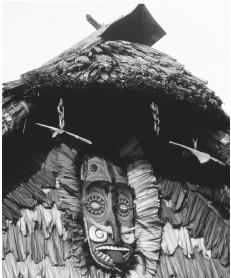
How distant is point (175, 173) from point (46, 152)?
147cm

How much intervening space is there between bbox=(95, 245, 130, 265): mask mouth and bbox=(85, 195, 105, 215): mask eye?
37 centimetres

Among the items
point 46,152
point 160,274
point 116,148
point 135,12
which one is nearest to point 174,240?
point 160,274

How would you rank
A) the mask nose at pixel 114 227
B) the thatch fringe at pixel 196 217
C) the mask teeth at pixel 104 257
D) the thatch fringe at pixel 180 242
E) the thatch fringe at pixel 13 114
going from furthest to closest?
the thatch fringe at pixel 196 217, the thatch fringe at pixel 180 242, the mask nose at pixel 114 227, the mask teeth at pixel 104 257, the thatch fringe at pixel 13 114

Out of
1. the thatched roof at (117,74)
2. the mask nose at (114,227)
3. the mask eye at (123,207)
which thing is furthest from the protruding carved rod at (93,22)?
the mask nose at (114,227)

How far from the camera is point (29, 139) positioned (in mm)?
6285

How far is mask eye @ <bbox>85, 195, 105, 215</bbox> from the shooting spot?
251 inches

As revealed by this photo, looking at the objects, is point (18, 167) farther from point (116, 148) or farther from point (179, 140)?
point (179, 140)

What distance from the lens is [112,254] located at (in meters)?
6.22

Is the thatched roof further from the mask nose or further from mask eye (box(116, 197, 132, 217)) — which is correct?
the mask nose

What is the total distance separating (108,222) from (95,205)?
0.71 ft

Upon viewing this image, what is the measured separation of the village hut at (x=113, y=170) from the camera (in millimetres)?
6012

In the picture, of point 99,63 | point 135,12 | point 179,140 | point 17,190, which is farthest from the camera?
point 135,12

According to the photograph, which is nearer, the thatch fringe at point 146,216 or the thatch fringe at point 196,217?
the thatch fringe at point 146,216

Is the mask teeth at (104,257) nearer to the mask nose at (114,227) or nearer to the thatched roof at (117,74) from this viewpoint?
the mask nose at (114,227)
